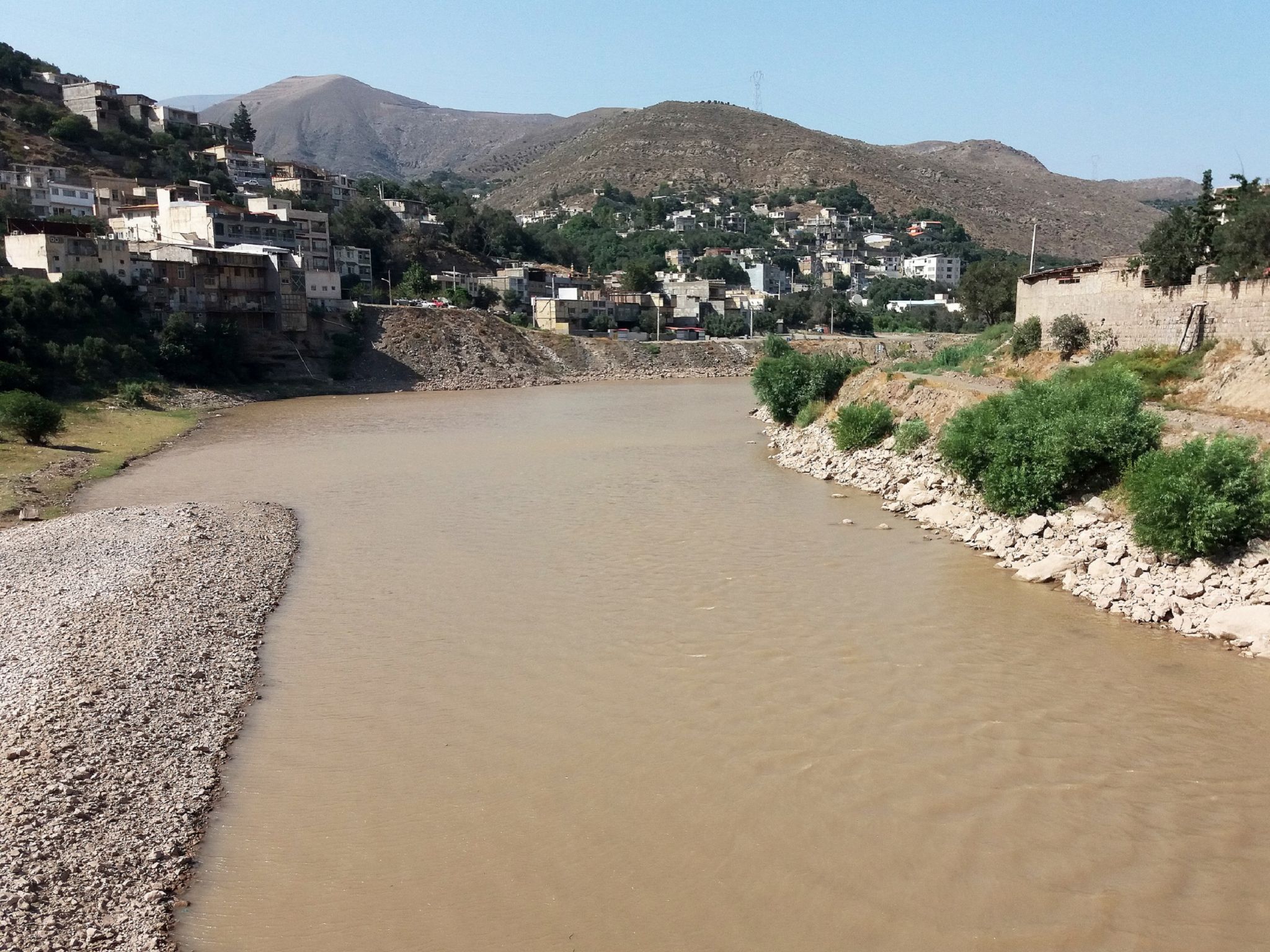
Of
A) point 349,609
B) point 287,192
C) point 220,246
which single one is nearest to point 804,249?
point 287,192

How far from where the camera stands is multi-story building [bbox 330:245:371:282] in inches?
2377

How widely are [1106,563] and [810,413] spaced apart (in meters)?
14.2

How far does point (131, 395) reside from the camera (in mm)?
33844

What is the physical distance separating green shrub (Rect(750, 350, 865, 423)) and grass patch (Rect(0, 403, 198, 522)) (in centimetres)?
1733

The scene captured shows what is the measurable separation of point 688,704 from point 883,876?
281cm

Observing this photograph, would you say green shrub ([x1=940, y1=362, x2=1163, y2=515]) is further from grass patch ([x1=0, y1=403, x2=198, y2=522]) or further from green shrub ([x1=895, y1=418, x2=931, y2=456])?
grass patch ([x1=0, y1=403, x2=198, y2=522])

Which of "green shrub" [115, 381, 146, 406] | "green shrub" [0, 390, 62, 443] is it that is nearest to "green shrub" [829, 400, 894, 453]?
"green shrub" [0, 390, 62, 443]

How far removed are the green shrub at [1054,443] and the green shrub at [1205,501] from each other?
163 centimetres

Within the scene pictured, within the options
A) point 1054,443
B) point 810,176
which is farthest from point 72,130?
point 810,176

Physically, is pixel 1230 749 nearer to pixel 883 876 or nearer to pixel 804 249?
pixel 883 876

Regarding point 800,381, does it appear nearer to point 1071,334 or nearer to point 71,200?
point 1071,334

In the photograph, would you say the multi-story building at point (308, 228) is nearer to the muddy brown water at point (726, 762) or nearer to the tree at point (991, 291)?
the tree at point (991, 291)

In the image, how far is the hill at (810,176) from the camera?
134 metres

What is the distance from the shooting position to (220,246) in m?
51.6
